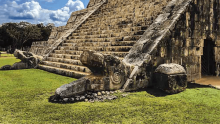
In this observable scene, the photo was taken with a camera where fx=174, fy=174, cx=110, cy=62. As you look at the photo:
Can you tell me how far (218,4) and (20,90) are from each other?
786cm

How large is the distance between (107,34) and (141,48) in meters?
2.94

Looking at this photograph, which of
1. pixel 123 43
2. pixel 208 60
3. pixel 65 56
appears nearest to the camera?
pixel 123 43

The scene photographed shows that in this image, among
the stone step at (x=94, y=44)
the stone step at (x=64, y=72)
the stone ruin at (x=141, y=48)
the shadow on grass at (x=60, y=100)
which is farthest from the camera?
the stone step at (x=94, y=44)

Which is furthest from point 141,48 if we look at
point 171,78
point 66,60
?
point 66,60

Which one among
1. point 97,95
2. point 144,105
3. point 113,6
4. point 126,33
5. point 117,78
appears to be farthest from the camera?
point 113,6

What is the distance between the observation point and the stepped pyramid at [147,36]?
524 cm

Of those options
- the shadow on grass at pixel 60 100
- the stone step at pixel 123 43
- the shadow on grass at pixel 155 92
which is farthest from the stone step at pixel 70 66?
the shadow on grass at pixel 60 100

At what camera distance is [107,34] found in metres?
7.78

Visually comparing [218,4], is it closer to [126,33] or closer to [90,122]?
[126,33]

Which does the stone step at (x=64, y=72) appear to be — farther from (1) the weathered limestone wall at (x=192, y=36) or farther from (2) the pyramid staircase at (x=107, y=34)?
(1) the weathered limestone wall at (x=192, y=36)

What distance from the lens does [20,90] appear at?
443 centimetres

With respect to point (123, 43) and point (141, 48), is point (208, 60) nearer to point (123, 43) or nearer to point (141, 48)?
point (123, 43)

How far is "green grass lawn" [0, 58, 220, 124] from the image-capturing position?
2.89 metres

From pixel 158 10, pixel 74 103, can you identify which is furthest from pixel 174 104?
pixel 158 10
